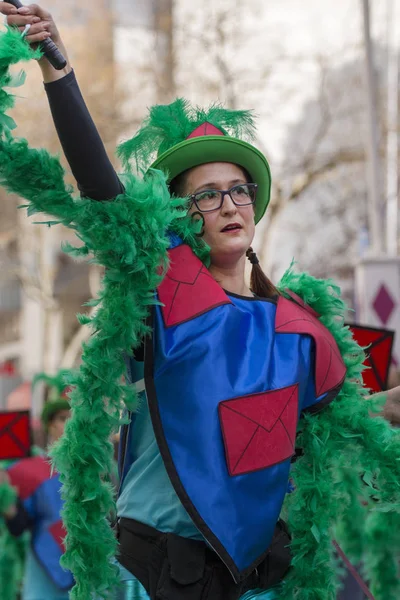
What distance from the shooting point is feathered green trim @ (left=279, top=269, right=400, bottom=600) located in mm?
2635

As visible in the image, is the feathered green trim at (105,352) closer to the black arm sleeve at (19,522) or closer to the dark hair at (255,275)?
the dark hair at (255,275)

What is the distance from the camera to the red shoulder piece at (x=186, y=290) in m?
2.45

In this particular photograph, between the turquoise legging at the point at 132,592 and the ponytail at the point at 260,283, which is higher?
the ponytail at the point at 260,283

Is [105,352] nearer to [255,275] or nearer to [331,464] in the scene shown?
[255,275]

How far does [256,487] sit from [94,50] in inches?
610

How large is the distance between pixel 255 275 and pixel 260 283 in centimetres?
3

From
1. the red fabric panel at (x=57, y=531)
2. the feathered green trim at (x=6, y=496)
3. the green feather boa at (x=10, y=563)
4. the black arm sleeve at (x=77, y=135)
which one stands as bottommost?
the green feather boa at (x=10, y=563)

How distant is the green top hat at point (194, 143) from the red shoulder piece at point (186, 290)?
0.89 ft

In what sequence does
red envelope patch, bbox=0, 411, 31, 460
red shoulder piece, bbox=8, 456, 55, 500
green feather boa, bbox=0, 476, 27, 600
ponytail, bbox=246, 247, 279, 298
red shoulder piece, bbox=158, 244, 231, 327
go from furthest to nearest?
green feather boa, bbox=0, 476, 27, 600, red envelope patch, bbox=0, 411, 31, 460, red shoulder piece, bbox=8, 456, 55, 500, ponytail, bbox=246, 247, 279, 298, red shoulder piece, bbox=158, 244, 231, 327

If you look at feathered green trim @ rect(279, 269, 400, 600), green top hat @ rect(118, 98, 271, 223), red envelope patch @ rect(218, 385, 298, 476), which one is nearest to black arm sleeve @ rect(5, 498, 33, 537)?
feathered green trim @ rect(279, 269, 400, 600)

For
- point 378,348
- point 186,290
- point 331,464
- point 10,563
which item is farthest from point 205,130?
point 10,563

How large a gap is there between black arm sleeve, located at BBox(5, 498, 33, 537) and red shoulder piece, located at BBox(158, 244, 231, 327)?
317 centimetres

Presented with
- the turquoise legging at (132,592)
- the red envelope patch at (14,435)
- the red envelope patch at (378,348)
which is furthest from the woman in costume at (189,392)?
the red envelope patch at (14,435)

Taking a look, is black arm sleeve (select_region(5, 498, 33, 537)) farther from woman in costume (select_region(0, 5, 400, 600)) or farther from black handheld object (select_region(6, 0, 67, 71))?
black handheld object (select_region(6, 0, 67, 71))
